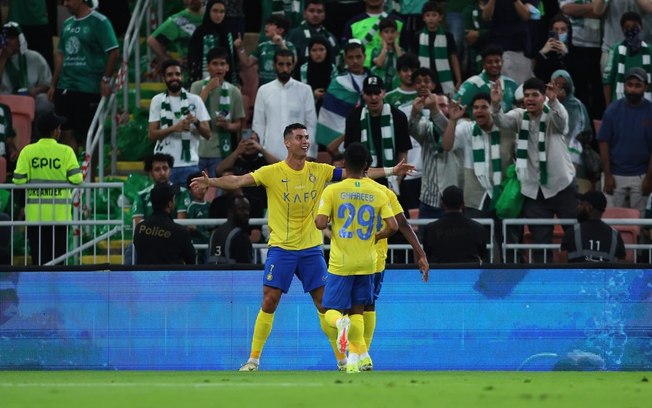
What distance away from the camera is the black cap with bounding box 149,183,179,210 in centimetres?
1683

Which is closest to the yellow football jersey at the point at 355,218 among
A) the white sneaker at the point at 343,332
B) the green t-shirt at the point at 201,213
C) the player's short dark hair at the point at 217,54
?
the white sneaker at the point at 343,332

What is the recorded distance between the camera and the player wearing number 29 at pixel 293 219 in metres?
15.2

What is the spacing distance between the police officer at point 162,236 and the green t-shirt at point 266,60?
13.7ft

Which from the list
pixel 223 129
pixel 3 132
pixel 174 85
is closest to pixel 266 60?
pixel 223 129

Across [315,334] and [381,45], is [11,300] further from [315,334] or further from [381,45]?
[381,45]

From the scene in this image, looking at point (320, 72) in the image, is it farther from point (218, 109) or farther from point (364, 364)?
point (364, 364)

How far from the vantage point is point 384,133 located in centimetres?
1844

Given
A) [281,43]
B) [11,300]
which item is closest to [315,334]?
[11,300]

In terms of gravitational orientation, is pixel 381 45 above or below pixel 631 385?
above

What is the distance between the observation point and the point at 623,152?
63.4 ft

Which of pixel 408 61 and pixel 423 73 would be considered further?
pixel 408 61

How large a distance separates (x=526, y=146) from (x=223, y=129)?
3.91 m

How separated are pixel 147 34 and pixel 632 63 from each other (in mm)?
7351

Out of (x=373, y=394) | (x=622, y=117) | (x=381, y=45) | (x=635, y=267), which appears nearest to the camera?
(x=373, y=394)
